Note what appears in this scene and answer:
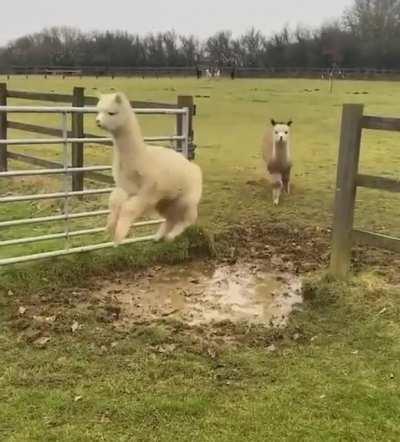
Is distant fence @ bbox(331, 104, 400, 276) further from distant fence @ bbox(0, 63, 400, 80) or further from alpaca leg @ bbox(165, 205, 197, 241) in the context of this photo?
distant fence @ bbox(0, 63, 400, 80)

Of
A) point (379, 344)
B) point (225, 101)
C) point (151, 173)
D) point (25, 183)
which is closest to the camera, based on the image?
point (379, 344)

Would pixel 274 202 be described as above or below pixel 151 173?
below

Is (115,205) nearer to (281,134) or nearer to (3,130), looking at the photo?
(281,134)

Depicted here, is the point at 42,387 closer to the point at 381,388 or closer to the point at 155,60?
the point at 381,388

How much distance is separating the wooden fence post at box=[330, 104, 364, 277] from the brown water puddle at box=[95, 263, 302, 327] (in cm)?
44

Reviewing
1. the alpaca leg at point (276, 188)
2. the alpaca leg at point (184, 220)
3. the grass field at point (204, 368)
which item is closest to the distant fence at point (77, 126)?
the grass field at point (204, 368)

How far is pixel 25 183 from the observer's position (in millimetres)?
9852

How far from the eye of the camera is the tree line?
2773 inches

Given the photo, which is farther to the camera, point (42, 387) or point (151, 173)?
point (151, 173)

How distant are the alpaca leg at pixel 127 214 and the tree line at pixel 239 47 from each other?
65.5 meters

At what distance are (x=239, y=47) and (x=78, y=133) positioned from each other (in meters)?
75.0

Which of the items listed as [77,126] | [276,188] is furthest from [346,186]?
[77,126]

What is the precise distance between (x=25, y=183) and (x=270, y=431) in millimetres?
7345

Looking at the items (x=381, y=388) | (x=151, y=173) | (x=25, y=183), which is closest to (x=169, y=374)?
(x=381, y=388)
